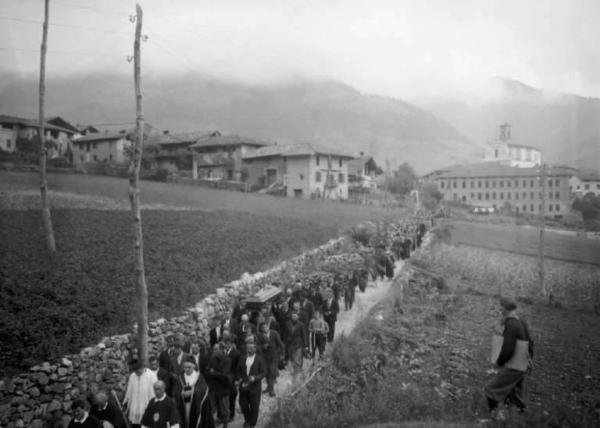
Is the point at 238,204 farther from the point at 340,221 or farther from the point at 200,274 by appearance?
the point at 200,274

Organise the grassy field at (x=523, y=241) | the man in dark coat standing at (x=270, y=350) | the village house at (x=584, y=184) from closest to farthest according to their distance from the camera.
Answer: the man in dark coat standing at (x=270, y=350) < the village house at (x=584, y=184) < the grassy field at (x=523, y=241)

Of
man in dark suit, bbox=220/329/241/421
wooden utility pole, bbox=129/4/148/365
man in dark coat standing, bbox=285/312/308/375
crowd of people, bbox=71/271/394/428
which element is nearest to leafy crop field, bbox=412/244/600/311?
crowd of people, bbox=71/271/394/428

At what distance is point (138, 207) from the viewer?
36.7 feet

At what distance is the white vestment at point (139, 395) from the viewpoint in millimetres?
8102

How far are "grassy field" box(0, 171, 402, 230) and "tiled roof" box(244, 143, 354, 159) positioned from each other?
1135cm

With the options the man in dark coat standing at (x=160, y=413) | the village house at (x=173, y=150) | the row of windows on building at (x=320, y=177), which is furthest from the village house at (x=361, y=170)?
the man in dark coat standing at (x=160, y=413)

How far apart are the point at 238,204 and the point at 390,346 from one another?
2666 centimetres

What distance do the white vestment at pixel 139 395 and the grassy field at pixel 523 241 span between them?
72.8 feet

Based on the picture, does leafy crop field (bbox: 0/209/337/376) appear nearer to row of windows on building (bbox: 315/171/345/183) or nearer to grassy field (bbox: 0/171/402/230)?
grassy field (bbox: 0/171/402/230)

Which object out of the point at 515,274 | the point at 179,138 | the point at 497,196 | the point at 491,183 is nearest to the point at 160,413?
the point at 515,274

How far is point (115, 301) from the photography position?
1334 centimetres

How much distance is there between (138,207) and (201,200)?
27122 millimetres

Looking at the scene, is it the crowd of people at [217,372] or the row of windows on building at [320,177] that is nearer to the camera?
the crowd of people at [217,372]

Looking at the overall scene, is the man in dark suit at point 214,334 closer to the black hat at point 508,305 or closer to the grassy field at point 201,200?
the black hat at point 508,305
